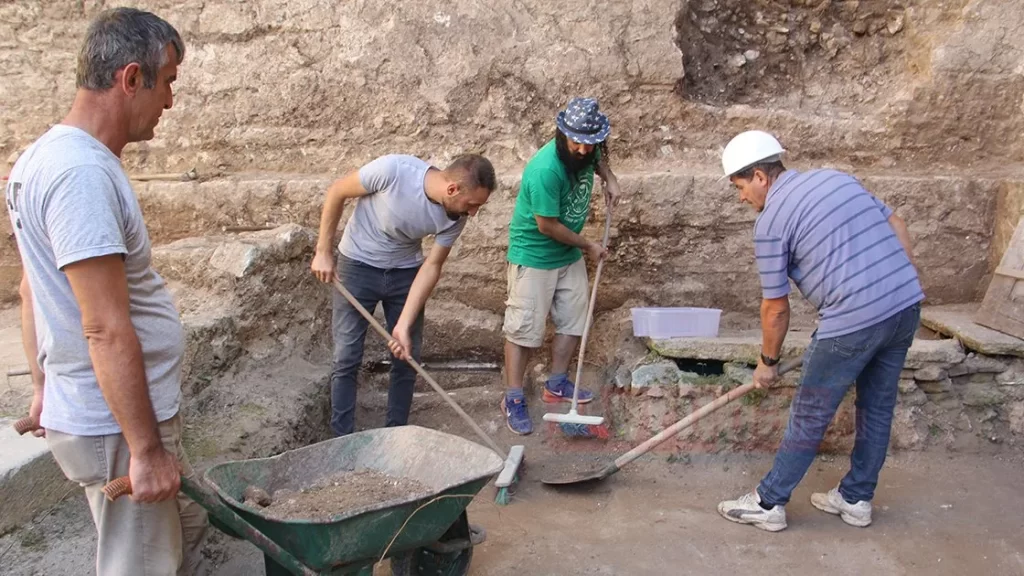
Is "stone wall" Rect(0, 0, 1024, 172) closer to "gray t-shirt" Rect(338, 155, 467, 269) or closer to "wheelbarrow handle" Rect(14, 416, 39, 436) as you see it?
"gray t-shirt" Rect(338, 155, 467, 269)

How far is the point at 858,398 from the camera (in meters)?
3.52

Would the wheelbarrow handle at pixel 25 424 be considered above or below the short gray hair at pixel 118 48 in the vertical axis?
below

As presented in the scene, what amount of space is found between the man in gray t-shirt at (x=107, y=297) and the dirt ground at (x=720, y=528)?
97 centimetres

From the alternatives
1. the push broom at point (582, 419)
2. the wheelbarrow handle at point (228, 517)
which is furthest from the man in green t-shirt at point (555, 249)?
the wheelbarrow handle at point (228, 517)

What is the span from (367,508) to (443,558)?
27.4 inches

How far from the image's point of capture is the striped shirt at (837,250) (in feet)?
10.1

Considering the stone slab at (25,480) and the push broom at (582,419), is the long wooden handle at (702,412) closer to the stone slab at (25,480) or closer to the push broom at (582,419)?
the push broom at (582,419)

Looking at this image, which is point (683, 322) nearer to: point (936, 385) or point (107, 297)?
point (936, 385)

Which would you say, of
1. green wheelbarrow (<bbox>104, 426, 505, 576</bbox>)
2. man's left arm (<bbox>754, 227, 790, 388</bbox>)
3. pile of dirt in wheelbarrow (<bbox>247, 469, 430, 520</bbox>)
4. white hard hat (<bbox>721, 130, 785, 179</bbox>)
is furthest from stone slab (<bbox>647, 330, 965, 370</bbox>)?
pile of dirt in wheelbarrow (<bbox>247, 469, 430, 520</bbox>)

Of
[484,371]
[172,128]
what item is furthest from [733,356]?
[172,128]

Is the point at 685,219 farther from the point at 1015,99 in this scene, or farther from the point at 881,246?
the point at 1015,99

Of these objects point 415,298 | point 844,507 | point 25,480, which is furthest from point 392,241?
point 844,507

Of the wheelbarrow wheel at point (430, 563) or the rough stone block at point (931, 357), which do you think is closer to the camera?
the wheelbarrow wheel at point (430, 563)

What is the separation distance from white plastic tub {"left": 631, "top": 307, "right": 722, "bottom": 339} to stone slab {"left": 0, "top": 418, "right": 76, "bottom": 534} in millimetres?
3076
